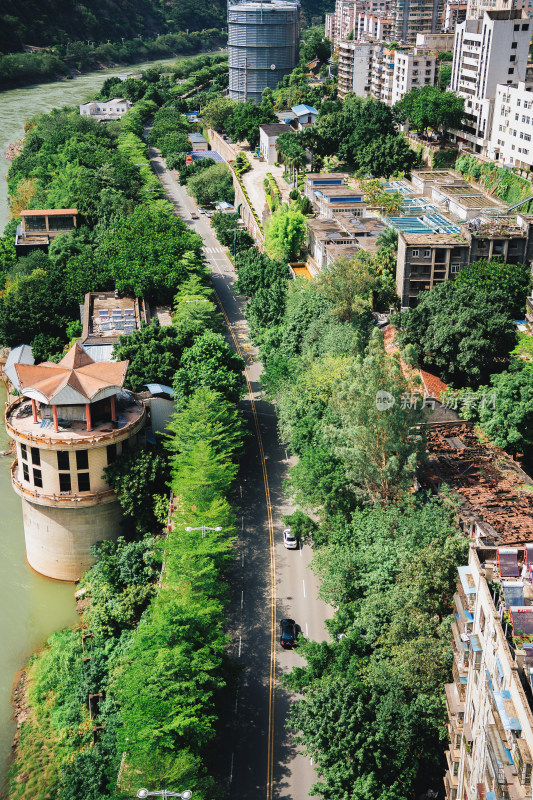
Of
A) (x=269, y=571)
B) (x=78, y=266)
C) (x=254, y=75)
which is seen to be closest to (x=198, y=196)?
(x=78, y=266)

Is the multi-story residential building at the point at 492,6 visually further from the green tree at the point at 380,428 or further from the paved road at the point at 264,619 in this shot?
the green tree at the point at 380,428

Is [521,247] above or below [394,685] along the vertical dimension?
above

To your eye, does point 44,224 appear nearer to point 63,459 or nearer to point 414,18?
point 63,459

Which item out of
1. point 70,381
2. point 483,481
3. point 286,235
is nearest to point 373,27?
point 286,235

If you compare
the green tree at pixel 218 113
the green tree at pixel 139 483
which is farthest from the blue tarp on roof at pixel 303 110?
the green tree at pixel 139 483

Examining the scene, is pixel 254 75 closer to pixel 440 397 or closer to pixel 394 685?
pixel 440 397

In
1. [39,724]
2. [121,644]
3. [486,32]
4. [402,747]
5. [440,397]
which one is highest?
[486,32]

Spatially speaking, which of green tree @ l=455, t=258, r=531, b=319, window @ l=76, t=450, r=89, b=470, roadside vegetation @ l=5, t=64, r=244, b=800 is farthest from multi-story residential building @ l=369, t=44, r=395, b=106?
window @ l=76, t=450, r=89, b=470
